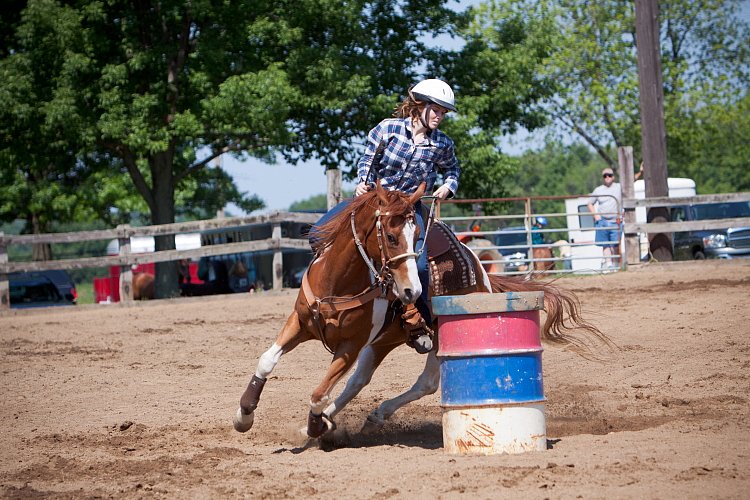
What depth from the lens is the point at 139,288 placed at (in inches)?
920

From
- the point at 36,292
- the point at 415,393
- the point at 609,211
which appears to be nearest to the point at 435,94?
the point at 415,393

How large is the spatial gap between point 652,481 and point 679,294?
28.9 feet

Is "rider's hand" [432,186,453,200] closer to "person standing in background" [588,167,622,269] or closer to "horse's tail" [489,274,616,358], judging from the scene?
"horse's tail" [489,274,616,358]

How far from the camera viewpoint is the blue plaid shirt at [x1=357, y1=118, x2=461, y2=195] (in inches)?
270

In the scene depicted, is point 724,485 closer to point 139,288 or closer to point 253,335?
point 253,335

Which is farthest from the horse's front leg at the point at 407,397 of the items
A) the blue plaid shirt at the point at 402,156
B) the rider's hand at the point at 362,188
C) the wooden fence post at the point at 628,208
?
the wooden fence post at the point at 628,208

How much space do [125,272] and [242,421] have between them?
11.3 m

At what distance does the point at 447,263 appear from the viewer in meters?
7.02

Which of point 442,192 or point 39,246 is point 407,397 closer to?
point 442,192

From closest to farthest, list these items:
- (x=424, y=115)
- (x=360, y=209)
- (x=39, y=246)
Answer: (x=360, y=209)
(x=424, y=115)
(x=39, y=246)

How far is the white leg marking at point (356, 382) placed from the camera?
6.81 m

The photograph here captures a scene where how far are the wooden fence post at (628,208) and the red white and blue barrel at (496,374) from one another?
40.9 feet

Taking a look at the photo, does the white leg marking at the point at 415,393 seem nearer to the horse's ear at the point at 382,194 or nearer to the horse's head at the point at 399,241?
the horse's head at the point at 399,241

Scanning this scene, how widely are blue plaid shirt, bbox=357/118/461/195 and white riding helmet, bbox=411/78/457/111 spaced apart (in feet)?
0.77
